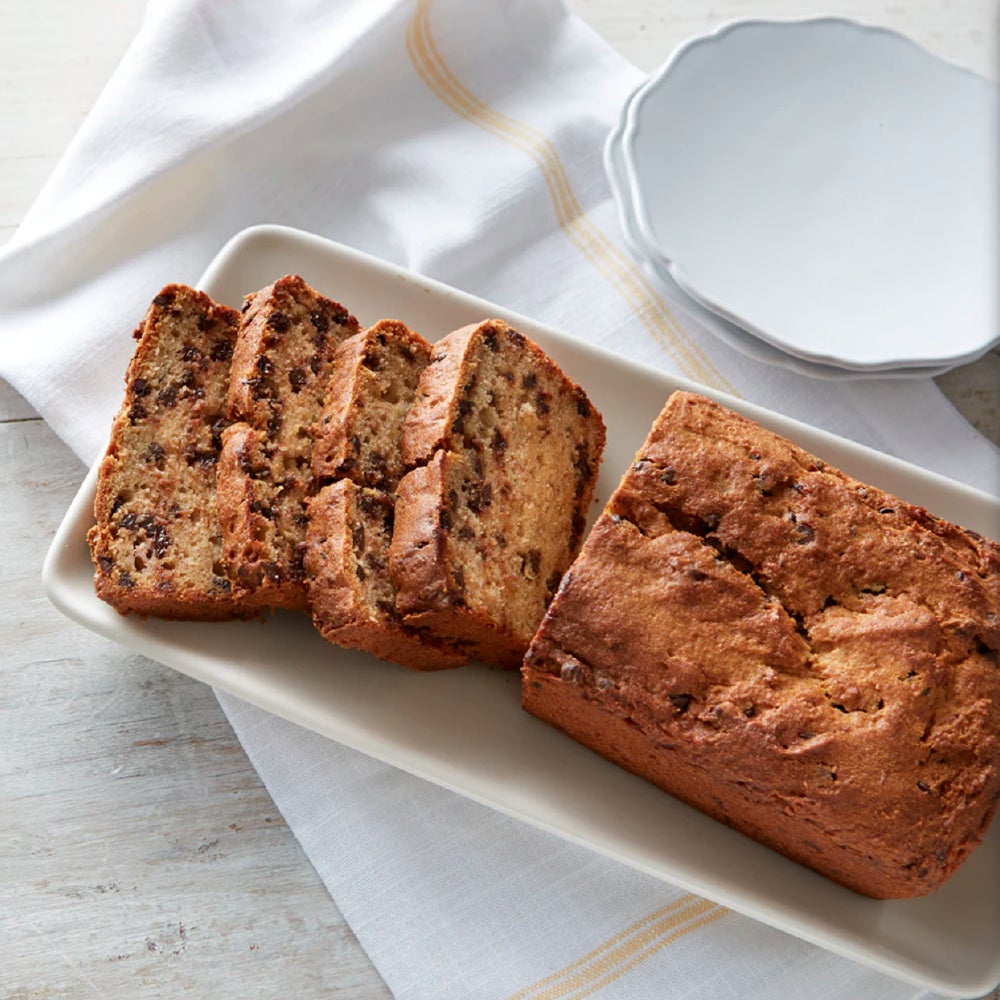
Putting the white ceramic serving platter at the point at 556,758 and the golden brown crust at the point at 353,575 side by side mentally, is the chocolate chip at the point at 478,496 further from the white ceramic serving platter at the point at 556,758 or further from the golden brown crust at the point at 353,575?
the white ceramic serving platter at the point at 556,758

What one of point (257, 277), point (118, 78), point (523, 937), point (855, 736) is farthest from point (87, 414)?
point (855, 736)

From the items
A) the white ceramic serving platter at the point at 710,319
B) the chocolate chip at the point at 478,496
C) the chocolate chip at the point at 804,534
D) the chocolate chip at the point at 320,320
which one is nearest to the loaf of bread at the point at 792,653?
the chocolate chip at the point at 804,534

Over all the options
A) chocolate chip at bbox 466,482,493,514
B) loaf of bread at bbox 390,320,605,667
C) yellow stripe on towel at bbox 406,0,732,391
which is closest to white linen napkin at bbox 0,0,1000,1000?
yellow stripe on towel at bbox 406,0,732,391

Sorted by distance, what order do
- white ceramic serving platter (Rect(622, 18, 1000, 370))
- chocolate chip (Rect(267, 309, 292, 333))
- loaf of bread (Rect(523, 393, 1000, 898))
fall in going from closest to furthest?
1. loaf of bread (Rect(523, 393, 1000, 898))
2. chocolate chip (Rect(267, 309, 292, 333))
3. white ceramic serving platter (Rect(622, 18, 1000, 370))

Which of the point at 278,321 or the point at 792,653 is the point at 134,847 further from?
the point at 792,653

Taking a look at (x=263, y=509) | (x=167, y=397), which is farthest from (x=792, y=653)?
(x=167, y=397)

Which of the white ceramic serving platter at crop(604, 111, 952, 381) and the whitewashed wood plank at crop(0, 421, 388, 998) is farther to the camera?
the white ceramic serving platter at crop(604, 111, 952, 381)

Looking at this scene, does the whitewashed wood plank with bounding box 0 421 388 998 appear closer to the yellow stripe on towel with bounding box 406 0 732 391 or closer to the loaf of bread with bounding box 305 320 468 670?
the loaf of bread with bounding box 305 320 468 670
